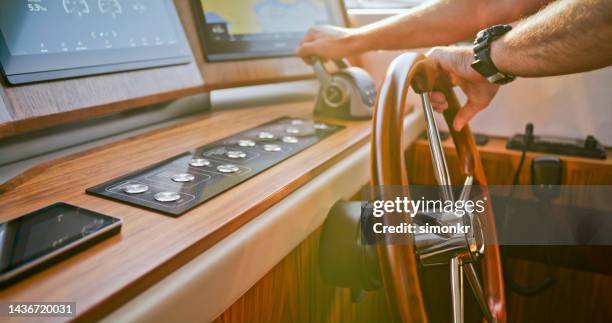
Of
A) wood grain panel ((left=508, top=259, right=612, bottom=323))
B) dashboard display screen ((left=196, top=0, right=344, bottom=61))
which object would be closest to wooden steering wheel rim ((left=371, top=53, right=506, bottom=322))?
dashboard display screen ((left=196, top=0, right=344, bottom=61))

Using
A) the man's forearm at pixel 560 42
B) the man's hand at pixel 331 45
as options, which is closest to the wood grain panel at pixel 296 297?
the man's forearm at pixel 560 42

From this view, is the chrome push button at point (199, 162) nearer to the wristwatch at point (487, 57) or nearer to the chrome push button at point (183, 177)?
the chrome push button at point (183, 177)

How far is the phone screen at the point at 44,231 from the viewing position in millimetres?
378

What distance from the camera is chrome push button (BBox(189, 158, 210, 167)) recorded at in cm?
65

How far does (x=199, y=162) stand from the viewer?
0.66 meters

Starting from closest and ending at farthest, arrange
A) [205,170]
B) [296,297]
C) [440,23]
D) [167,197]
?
[167,197], [205,170], [296,297], [440,23]

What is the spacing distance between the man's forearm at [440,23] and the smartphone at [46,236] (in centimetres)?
83

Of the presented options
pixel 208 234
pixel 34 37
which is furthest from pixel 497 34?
pixel 34 37

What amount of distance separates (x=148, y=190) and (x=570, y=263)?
108 centimetres

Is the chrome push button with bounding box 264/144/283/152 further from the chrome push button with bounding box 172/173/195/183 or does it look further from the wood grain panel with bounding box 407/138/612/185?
the wood grain panel with bounding box 407/138/612/185

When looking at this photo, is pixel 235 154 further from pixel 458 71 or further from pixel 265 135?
pixel 458 71

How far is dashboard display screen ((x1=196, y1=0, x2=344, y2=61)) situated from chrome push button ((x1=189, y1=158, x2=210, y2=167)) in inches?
17.8

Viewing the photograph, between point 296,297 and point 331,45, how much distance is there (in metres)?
0.66

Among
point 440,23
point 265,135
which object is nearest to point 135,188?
point 265,135
